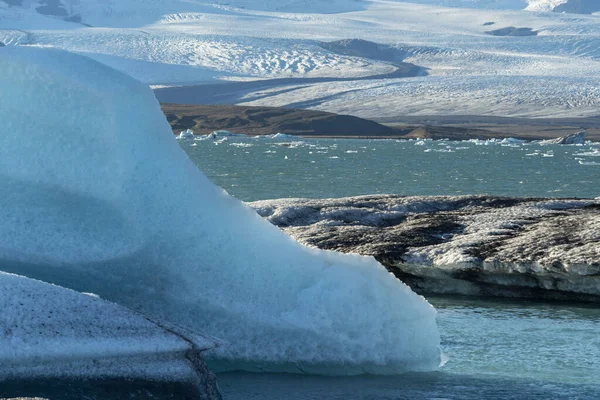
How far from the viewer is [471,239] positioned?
1239cm

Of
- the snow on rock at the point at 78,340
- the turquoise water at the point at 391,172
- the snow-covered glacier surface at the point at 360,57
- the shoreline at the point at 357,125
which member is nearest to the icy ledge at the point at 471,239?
the snow on rock at the point at 78,340

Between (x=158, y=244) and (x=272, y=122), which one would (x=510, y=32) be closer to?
(x=272, y=122)

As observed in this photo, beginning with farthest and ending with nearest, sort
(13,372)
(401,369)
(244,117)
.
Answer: (244,117)
(401,369)
(13,372)

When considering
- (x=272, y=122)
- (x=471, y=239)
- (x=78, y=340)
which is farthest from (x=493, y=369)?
(x=272, y=122)

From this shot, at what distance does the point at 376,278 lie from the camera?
23.7 ft

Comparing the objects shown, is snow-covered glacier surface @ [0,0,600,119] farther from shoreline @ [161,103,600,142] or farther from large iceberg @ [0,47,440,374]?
large iceberg @ [0,47,440,374]

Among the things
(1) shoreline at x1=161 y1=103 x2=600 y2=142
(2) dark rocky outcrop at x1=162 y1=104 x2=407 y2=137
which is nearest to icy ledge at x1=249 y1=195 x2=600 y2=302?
(1) shoreline at x1=161 y1=103 x2=600 y2=142

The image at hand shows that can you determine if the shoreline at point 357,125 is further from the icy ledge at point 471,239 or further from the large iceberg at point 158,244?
the large iceberg at point 158,244

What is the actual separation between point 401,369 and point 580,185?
34114 mm

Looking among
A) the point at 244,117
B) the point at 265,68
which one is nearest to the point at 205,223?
the point at 244,117

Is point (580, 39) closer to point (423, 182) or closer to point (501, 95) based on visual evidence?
point (501, 95)

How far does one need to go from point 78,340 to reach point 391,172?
141 ft

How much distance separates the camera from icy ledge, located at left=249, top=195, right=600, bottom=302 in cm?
1147

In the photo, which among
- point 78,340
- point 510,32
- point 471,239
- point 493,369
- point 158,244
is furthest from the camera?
point 510,32
